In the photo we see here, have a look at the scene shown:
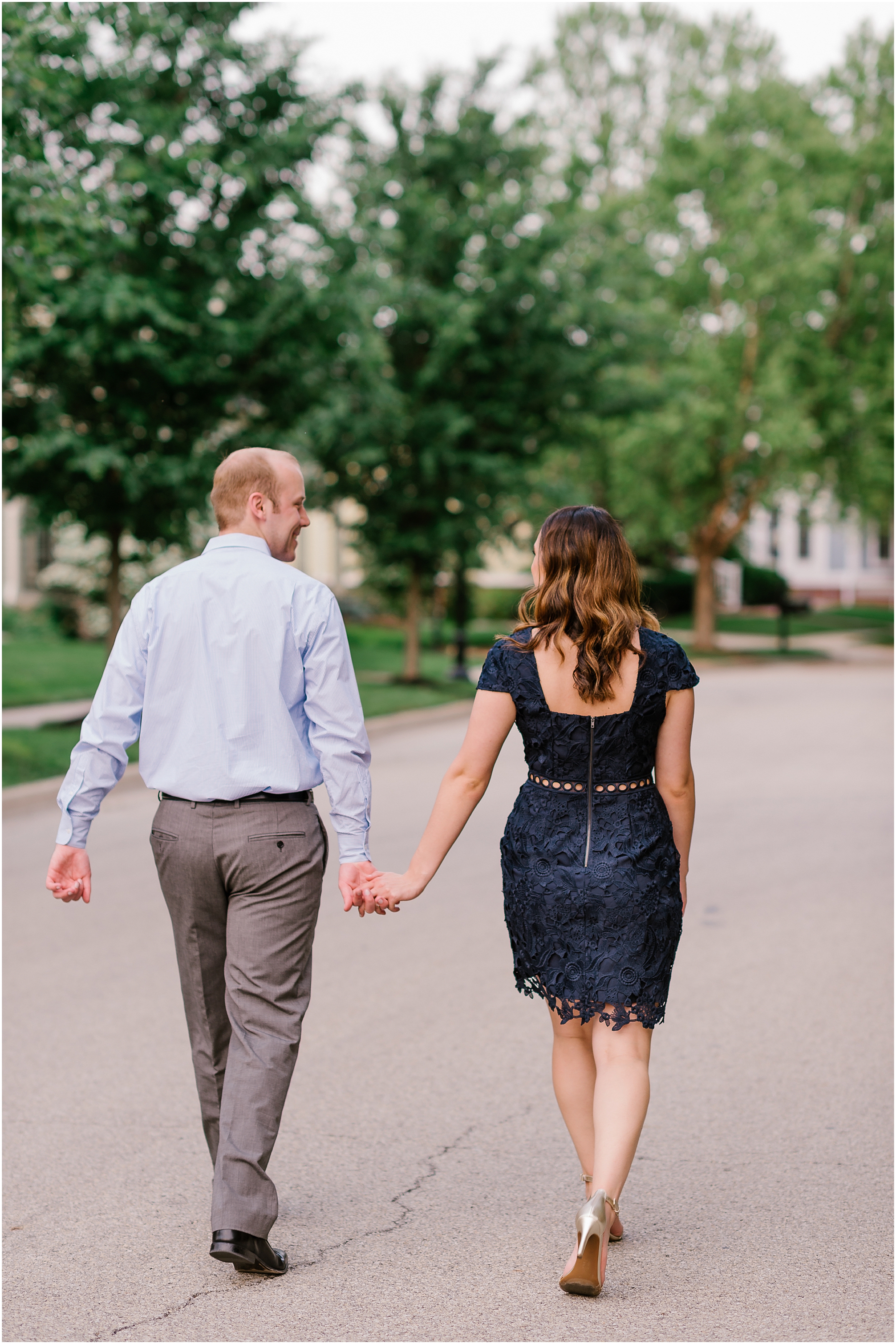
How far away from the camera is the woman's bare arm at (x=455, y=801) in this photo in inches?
141

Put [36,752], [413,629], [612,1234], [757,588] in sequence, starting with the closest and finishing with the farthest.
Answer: [612,1234] → [36,752] → [413,629] → [757,588]

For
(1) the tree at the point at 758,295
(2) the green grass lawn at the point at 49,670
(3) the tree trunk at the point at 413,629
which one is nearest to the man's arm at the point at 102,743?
(2) the green grass lawn at the point at 49,670

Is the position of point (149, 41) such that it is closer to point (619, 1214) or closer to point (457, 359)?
point (457, 359)

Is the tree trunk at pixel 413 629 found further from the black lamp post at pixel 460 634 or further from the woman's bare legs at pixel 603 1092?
the woman's bare legs at pixel 603 1092

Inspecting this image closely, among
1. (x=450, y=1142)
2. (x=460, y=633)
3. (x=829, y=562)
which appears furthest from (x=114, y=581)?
(x=829, y=562)

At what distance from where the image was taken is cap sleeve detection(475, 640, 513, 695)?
140 inches

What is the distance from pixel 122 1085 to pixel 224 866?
6.25 feet

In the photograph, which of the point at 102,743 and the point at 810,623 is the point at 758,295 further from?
the point at 102,743

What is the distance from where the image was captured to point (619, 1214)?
155 inches

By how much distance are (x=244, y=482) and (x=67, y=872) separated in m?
1.12

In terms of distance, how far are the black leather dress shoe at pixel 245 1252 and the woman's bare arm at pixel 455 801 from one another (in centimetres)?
87

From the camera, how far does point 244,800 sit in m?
3.55

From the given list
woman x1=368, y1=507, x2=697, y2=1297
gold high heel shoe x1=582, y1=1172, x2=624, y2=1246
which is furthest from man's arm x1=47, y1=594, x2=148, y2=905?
gold high heel shoe x1=582, y1=1172, x2=624, y2=1246

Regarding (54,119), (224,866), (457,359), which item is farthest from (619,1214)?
(457,359)
